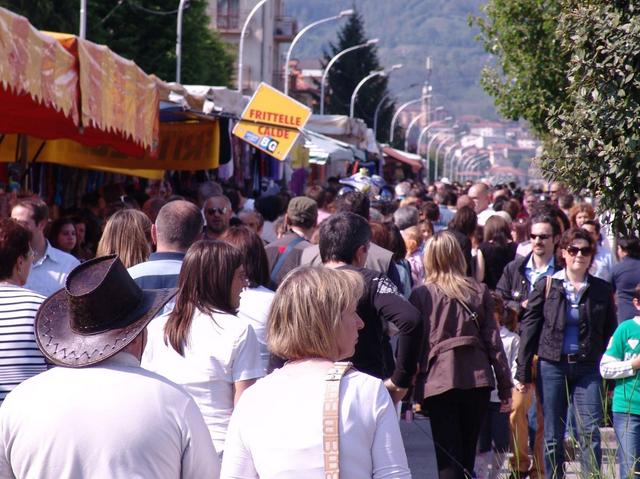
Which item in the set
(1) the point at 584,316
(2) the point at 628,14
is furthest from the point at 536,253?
(2) the point at 628,14

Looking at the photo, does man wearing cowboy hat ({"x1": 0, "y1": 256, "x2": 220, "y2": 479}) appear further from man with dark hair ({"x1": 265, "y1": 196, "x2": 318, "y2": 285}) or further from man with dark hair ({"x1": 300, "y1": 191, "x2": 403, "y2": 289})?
→ man with dark hair ({"x1": 265, "y1": 196, "x2": 318, "y2": 285})

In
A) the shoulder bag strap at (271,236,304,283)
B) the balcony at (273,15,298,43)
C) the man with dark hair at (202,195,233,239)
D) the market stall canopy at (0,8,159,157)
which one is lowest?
the shoulder bag strap at (271,236,304,283)

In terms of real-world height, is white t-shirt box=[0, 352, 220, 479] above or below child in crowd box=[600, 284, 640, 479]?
above

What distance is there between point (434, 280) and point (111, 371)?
13.3ft

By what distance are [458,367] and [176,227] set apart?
6.14 feet

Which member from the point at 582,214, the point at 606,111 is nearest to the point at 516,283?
the point at 582,214

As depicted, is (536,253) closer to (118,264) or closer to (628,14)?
(628,14)

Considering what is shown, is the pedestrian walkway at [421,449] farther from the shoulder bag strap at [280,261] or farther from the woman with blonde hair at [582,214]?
the woman with blonde hair at [582,214]

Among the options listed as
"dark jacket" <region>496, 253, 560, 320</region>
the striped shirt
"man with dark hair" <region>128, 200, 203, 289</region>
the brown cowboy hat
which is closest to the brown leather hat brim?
the brown cowboy hat

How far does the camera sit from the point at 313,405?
129 inches

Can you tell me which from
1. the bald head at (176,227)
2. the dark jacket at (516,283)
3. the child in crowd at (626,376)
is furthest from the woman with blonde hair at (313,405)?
the dark jacket at (516,283)

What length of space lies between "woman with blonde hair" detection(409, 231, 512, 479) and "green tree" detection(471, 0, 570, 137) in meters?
18.1

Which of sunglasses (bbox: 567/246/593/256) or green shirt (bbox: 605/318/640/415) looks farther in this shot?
sunglasses (bbox: 567/246/593/256)

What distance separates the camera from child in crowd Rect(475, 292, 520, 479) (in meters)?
7.61
